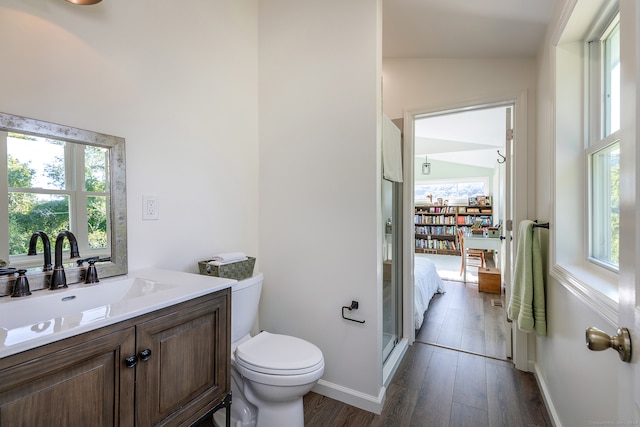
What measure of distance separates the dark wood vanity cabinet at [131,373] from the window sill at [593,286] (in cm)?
138

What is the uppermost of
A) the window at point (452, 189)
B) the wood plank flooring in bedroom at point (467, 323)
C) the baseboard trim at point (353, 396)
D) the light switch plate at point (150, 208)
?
the window at point (452, 189)

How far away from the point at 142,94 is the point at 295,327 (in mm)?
1636

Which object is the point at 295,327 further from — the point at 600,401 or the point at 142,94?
the point at 142,94

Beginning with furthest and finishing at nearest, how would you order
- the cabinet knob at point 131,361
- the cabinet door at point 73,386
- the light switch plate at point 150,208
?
the light switch plate at point 150,208, the cabinet knob at point 131,361, the cabinet door at point 73,386

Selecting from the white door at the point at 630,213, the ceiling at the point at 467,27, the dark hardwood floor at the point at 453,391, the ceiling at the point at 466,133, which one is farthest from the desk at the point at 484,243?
the white door at the point at 630,213

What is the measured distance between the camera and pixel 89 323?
0.77 metres

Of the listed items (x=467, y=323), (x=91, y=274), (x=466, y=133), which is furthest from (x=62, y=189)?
(x=466, y=133)

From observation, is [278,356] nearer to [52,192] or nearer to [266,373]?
[266,373]

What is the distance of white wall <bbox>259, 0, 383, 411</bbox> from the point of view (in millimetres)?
1700

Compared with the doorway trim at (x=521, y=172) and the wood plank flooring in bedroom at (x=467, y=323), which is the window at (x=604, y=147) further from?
the wood plank flooring in bedroom at (x=467, y=323)

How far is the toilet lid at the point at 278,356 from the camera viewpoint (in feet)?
4.35

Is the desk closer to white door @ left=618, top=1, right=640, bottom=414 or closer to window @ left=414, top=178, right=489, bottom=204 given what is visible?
window @ left=414, top=178, right=489, bottom=204

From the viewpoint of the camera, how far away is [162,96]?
1.52 m

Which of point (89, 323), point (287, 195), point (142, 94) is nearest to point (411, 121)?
point (287, 195)
